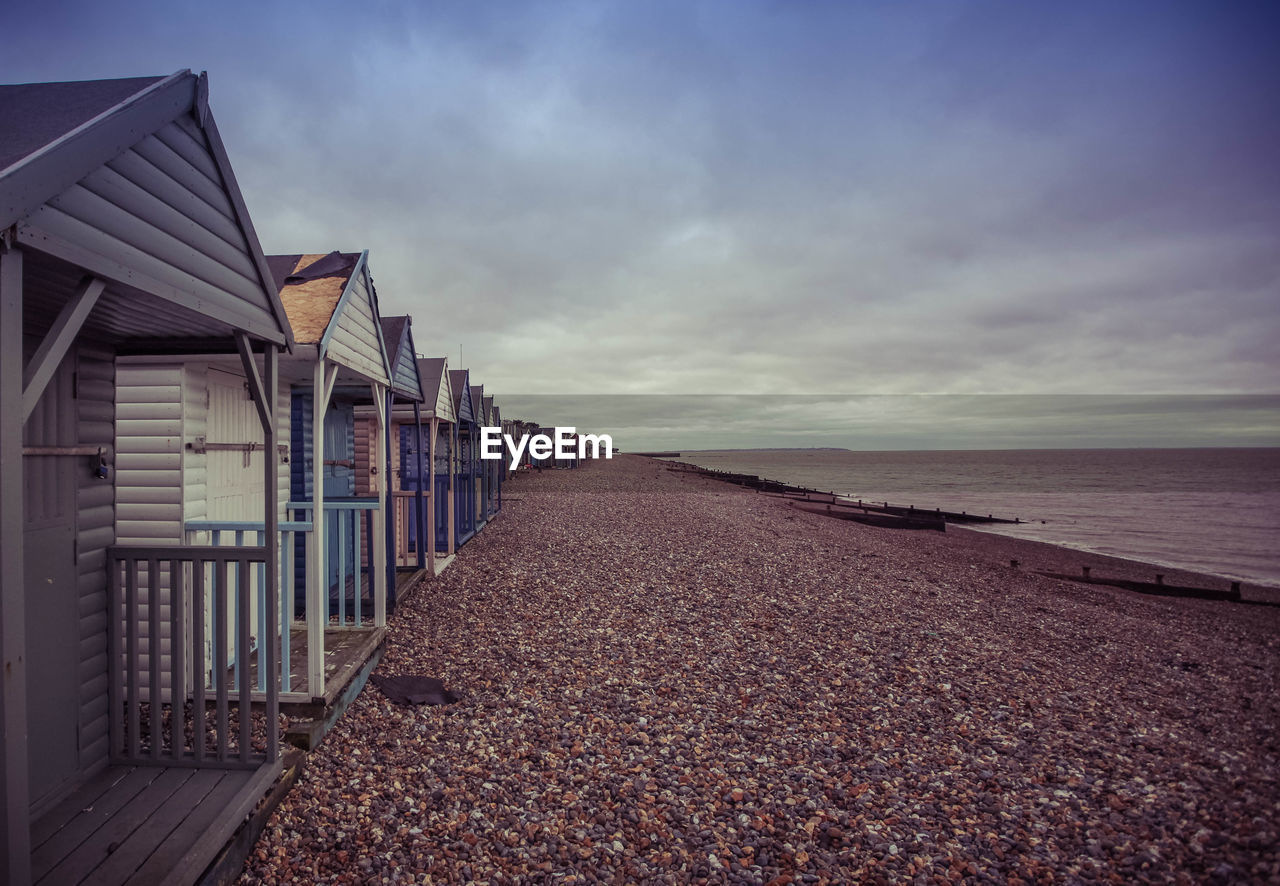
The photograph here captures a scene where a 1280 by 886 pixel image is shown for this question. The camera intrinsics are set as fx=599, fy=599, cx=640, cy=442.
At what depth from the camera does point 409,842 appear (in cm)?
375

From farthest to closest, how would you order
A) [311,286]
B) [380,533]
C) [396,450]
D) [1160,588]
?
1. [396,450]
2. [1160,588]
3. [380,533]
4. [311,286]

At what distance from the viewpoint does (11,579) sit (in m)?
2.10

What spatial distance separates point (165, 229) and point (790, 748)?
5556 mm

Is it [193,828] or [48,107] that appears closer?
[48,107]

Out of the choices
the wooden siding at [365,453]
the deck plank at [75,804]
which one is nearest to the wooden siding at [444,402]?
the wooden siding at [365,453]

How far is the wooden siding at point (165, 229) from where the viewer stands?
246cm

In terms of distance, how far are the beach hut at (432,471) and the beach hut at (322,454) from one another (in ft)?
5.38

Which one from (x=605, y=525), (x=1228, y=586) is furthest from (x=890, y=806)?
(x=1228, y=586)

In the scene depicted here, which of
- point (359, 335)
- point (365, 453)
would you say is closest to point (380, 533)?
point (359, 335)

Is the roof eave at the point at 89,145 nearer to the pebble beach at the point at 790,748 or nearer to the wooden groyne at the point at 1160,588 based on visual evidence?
the pebble beach at the point at 790,748

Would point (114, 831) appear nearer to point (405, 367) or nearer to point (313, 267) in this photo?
point (313, 267)

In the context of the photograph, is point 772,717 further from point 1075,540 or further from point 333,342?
point 1075,540

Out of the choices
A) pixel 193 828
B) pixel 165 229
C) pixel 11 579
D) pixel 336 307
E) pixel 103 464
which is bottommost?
pixel 193 828

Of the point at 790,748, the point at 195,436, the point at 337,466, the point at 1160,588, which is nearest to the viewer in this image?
the point at 790,748
